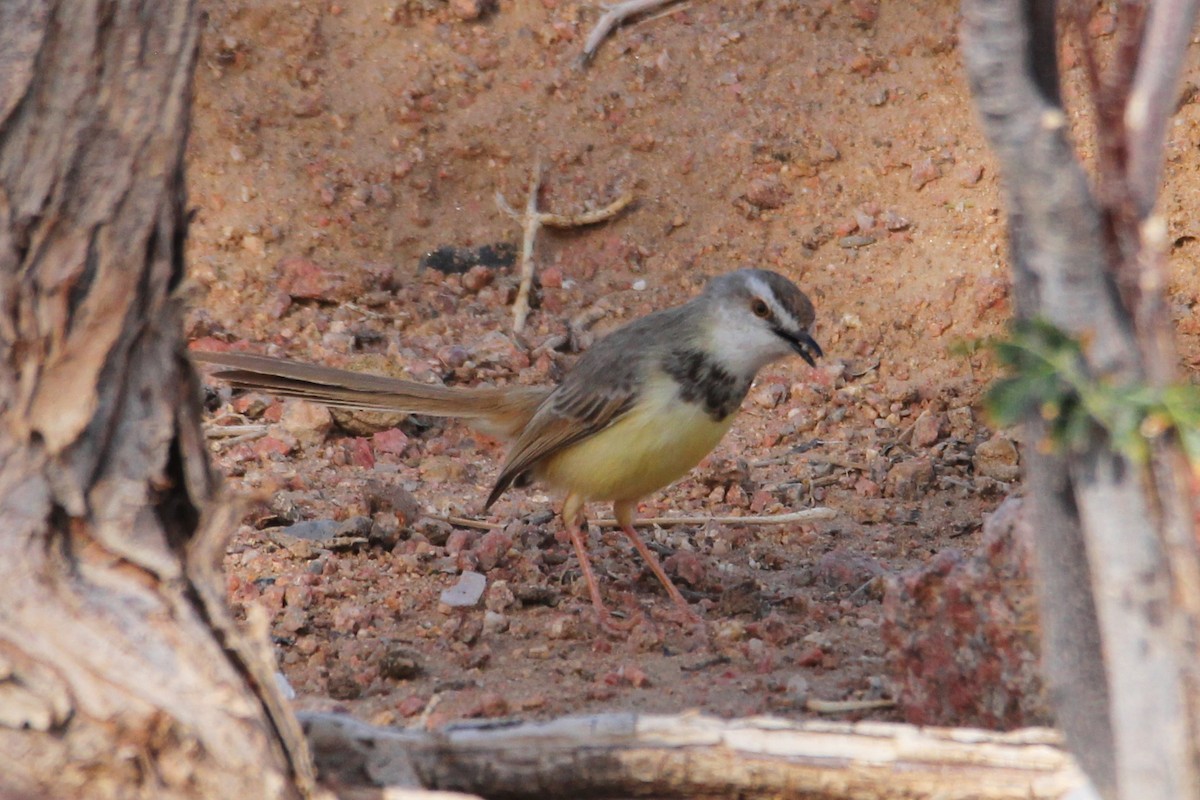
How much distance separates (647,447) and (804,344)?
87 centimetres

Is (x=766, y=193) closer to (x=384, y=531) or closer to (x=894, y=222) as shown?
(x=894, y=222)

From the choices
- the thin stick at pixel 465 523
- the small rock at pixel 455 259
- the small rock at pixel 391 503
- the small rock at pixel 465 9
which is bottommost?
the thin stick at pixel 465 523

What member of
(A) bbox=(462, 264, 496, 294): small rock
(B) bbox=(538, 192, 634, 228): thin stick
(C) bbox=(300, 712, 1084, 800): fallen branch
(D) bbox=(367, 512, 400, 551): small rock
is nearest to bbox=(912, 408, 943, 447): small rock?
(B) bbox=(538, 192, 634, 228): thin stick

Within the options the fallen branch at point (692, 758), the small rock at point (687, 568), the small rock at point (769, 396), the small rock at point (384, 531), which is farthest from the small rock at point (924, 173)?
the fallen branch at point (692, 758)

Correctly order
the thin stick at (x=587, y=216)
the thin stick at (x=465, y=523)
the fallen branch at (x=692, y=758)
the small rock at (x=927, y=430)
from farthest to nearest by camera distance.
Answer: the thin stick at (x=587, y=216)
the small rock at (x=927, y=430)
the thin stick at (x=465, y=523)
the fallen branch at (x=692, y=758)

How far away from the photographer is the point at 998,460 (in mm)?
7930

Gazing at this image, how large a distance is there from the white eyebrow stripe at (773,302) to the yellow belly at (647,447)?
1.67 ft

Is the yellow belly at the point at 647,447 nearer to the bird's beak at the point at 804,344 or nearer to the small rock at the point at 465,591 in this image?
the bird's beak at the point at 804,344

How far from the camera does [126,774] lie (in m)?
3.19

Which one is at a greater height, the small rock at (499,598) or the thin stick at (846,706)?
the small rock at (499,598)

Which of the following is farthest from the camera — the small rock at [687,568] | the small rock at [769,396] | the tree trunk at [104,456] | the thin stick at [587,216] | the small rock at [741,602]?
the thin stick at [587,216]

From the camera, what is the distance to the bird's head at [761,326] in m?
6.71

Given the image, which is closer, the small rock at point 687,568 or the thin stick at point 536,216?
the small rock at point 687,568

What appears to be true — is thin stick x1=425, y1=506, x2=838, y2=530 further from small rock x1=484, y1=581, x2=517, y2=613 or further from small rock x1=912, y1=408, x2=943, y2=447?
small rock x1=484, y1=581, x2=517, y2=613
